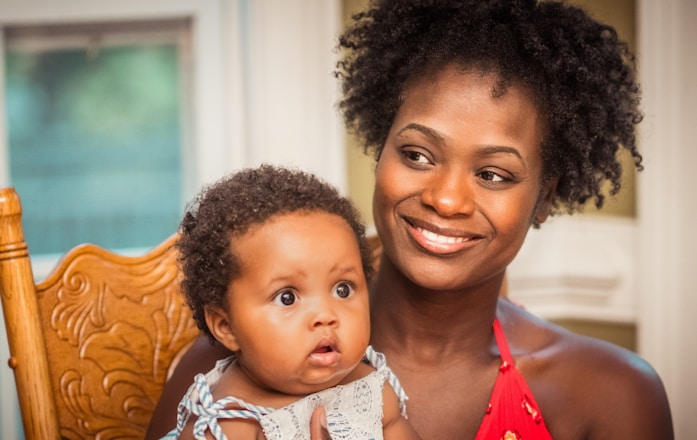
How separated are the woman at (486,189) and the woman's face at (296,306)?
0.28 metres

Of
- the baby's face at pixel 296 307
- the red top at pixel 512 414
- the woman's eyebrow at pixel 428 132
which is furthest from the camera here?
the red top at pixel 512 414

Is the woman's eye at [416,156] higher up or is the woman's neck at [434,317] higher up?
the woman's eye at [416,156]

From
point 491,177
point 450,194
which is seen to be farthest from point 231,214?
point 491,177

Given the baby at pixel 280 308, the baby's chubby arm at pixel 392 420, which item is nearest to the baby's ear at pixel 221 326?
the baby at pixel 280 308

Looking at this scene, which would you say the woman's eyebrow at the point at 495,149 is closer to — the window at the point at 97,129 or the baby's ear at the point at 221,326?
the baby's ear at the point at 221,326

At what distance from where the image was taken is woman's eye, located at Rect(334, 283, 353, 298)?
61.0 inches

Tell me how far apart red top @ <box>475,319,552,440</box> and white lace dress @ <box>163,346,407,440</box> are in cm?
33

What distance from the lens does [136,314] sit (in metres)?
2.04

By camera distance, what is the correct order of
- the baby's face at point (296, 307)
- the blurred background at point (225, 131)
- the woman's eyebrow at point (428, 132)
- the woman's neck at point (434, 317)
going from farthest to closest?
1. the blurred background at point (225, 131)
2. the woman's neck at point (434, 317)
3. the woman's eyebrow at point (428, 132)
4. the baby's face at point (296, 307)

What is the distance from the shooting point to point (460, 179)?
1.71 m

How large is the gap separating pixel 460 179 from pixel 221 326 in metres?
0.52

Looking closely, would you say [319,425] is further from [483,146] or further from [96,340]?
[96,340]

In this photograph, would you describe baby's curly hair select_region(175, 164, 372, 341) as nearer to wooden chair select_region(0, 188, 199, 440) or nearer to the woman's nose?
the woman's nose

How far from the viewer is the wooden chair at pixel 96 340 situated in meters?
1.77
